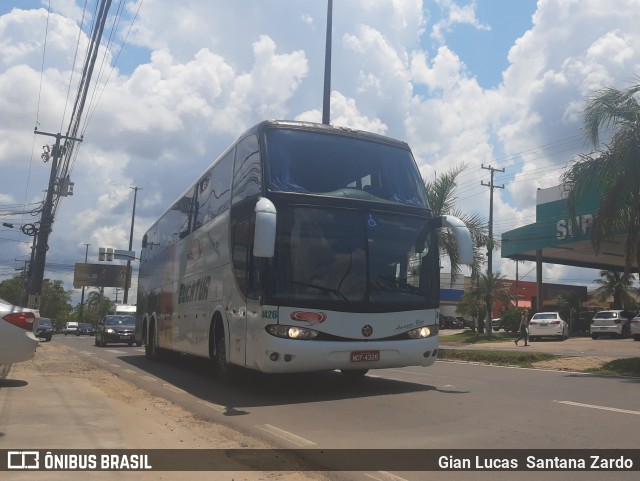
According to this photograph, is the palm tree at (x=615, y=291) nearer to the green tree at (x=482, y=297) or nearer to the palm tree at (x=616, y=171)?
the green tree at (x=482, y=297)

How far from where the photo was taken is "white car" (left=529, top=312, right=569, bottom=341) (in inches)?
1307

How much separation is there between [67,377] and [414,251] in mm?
7439

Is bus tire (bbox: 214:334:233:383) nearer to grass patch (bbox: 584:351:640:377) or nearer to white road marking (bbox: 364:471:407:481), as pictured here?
white road marking (bbox: 364:471:407:481)

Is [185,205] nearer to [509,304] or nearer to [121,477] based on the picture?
[121,477]

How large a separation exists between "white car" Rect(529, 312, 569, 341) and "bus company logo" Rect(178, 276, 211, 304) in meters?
23.8

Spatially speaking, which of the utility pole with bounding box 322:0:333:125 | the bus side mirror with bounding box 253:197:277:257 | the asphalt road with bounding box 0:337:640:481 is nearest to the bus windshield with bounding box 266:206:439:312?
the bus side mirror with bounding box 253:197:277:257

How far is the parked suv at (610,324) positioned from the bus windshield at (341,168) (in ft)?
86.7

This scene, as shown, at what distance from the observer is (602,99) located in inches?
600

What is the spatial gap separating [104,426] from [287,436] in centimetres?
213

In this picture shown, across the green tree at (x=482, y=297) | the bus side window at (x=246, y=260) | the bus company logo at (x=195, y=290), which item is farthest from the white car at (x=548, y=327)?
the bus side window at (x=246, y=260)

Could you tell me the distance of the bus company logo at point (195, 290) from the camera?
1264cm

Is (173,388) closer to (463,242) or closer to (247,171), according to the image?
(247,171)

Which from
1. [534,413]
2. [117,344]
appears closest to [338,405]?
[534,413]

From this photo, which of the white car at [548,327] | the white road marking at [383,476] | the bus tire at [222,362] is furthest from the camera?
the white car at [548,327]
